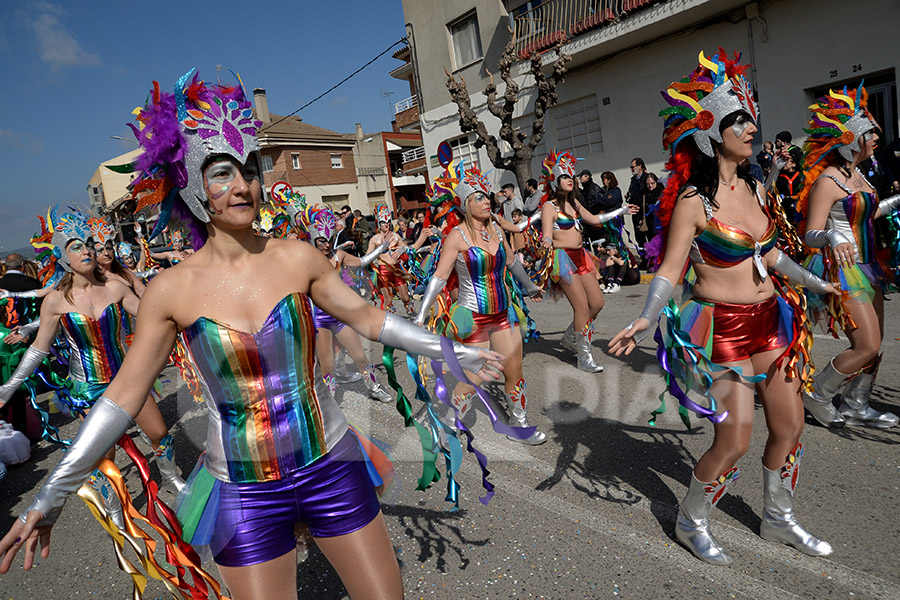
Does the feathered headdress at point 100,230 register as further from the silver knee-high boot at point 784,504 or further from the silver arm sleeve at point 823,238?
Result: the silver arm sleeve at point 823,238

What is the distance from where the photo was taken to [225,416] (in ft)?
6.40

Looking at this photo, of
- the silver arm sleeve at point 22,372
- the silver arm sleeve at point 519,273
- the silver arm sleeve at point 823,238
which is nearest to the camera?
the silver arm sleeve at point 823,238

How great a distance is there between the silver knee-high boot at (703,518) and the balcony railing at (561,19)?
43.1 feet

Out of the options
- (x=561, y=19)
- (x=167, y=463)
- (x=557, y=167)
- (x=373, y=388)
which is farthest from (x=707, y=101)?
(x=561, y=19)

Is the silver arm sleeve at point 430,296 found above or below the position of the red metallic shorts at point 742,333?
above

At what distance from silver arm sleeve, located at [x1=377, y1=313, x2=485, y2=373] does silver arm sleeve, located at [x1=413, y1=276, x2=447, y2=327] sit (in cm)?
191

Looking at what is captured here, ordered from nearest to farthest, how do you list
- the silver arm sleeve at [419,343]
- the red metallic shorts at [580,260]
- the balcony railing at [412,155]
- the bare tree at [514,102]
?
the silver arm sleeve at [419,343] < the red metallic shorts at [580,260] < the bare tree at [514,102] < the balcony railing at [412,155]

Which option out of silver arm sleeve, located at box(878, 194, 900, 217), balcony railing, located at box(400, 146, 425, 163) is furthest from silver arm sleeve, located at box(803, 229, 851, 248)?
balcony railing, located at box(400, 146, 425, 163)

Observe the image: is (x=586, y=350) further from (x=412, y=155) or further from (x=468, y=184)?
(x=412, y=155)

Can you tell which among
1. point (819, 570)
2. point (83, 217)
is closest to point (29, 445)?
point (83, 217)

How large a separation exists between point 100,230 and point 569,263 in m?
4.29

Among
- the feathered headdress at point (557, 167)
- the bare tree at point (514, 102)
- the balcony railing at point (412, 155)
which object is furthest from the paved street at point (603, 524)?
the balcony railing at point (412, 155)

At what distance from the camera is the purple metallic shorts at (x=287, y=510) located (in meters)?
1.88

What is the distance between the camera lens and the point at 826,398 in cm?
404
